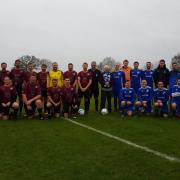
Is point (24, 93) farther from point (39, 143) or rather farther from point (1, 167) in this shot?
point (1, 167)

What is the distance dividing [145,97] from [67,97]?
307 centimetres

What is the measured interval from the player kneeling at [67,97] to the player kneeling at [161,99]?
10.0 ft

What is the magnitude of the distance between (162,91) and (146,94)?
653 mm

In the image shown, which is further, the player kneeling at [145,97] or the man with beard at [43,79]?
the man with beard at [43,79]

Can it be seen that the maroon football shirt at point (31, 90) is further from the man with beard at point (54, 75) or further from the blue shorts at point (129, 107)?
the blue shorts at point (129, 107)

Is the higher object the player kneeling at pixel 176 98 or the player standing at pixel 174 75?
the player standing at pixel 174 75

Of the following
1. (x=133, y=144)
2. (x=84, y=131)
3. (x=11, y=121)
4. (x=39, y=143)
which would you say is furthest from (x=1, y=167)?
(x=11, y=121)

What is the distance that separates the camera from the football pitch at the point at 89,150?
20.9ft

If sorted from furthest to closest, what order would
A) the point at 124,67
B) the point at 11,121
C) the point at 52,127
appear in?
1. the point at 124,67
2. the point at 11,121
3. the point at 52,127

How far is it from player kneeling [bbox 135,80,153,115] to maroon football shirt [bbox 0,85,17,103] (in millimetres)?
4660

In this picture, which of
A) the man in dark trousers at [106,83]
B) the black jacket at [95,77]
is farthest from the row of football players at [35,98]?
the man in dark trousers at [106,83]

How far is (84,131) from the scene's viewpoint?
35.1 ft

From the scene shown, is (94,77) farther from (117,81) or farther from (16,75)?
(16,75)

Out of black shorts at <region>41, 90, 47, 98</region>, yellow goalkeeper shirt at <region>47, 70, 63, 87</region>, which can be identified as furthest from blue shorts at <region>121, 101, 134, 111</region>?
black shorts at <region>41, 90, 47, 98</region>
